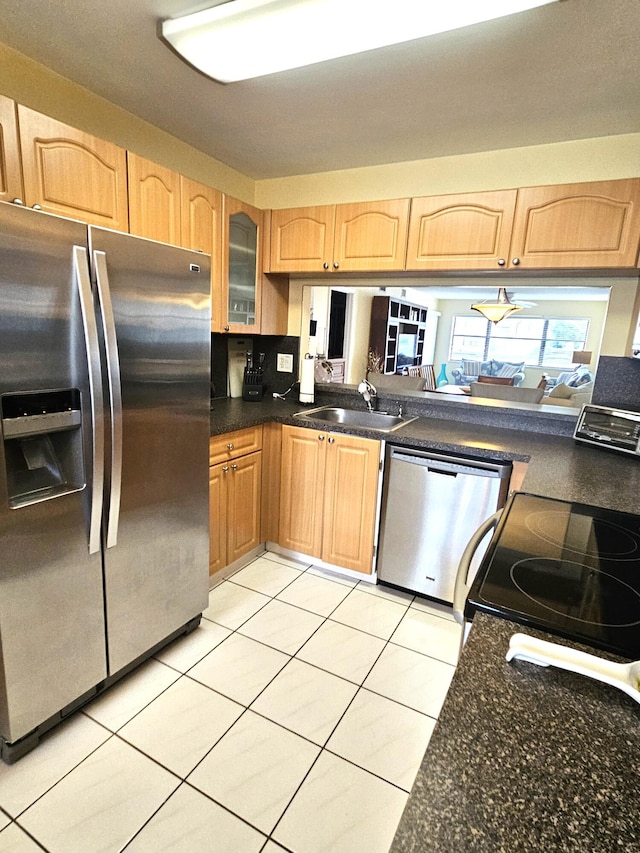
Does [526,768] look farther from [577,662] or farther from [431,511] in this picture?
[431,511]

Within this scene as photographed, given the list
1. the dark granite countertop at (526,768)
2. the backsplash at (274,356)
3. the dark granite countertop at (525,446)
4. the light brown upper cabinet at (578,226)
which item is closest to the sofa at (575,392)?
the dark granite countertop at (525,446)

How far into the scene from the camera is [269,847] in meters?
1.23

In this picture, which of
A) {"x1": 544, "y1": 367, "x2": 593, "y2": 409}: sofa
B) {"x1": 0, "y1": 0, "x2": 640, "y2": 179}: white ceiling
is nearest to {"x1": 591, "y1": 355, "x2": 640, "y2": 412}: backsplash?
{"x1": 544, "y1": 367, "x2": 593, "y2": 409}: sofa

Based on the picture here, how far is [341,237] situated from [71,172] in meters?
1.39

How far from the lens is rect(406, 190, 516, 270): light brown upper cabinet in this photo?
86.1 inches

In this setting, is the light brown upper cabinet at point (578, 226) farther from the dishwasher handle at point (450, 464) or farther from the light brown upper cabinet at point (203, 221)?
the light brown upper cabinet at point (203, 221)

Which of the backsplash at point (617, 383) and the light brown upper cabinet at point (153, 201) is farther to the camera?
the backsplash at point (617, 383)

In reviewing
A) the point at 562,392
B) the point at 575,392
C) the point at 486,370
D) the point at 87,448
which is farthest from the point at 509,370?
the point at 87,448

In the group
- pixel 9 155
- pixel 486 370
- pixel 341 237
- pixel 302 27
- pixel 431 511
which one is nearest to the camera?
pixel 302 27

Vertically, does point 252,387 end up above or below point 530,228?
below

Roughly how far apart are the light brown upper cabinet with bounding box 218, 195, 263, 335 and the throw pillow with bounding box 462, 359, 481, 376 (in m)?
2.75

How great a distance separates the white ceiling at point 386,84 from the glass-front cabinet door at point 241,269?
1.19ft

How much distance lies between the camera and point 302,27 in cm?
136

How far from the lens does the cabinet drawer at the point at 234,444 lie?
222cm
